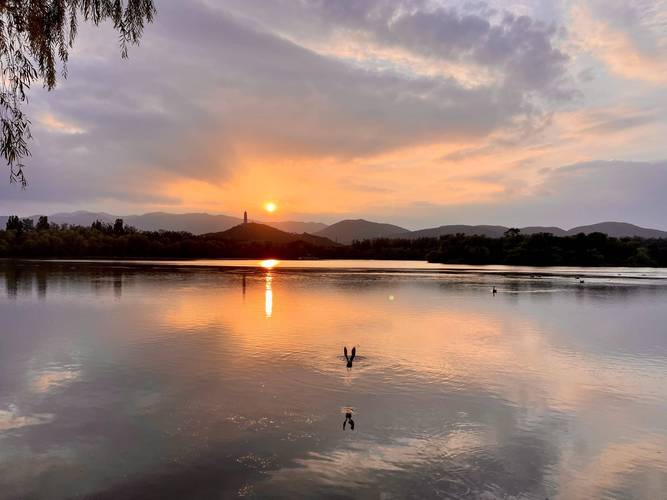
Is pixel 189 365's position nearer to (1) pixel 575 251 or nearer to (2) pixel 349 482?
(2) pixel 349 482

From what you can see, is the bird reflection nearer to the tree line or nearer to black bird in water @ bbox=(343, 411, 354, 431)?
black bird in water @ bbox=(343, 411, 354, 431)

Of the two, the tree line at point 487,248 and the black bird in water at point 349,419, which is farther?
the tree line at point 487,248

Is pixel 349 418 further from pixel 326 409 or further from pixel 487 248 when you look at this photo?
pixel 487 248

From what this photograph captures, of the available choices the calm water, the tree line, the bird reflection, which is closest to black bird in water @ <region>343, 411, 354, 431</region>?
the bird reflection

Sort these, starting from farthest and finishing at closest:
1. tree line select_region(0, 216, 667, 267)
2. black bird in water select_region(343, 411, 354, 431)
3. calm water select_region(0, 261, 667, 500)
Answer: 1. tree line select_region(0, 216, 667, 267)
2. black bird in water select_region(343, 411, 354, 431)
3. calm water select_region(0, 261, 667, 500)

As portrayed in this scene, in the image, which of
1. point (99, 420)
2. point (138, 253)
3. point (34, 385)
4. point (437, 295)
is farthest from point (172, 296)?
point (138, 253)

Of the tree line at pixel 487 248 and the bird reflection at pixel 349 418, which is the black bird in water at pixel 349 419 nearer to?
the bird reflection at pixel 349 418

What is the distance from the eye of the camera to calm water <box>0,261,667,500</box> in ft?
36.8

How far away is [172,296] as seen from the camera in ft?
168

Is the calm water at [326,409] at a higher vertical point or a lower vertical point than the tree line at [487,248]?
lower

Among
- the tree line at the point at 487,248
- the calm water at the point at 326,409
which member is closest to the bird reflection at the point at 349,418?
the calm water at the point at 326,409

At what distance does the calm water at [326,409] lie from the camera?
36.8 ft

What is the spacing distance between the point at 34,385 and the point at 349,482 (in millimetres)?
13052

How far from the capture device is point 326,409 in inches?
623
